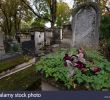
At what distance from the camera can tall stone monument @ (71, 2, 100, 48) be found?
26.6 feet

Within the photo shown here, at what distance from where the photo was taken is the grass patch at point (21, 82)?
6.30 m

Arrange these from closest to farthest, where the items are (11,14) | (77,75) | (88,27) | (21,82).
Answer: (77,75) → (21,82) → (88,27) → (11,14)

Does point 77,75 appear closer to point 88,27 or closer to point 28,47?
point 88,27

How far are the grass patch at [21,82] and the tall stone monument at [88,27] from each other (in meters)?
1.65

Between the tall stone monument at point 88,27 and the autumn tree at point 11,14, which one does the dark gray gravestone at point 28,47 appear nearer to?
the tall stone monument at point 88,27

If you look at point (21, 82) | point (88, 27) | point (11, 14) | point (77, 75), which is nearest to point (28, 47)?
point (88, 27)

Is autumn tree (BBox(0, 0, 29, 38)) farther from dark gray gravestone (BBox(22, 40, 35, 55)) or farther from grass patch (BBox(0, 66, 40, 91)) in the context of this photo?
grass patch (BBox(0, 66, 40, 91))

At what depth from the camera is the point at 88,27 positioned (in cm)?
817

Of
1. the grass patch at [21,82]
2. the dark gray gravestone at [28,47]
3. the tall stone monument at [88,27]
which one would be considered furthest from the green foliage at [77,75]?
the dark gray gravestone at [28,47]

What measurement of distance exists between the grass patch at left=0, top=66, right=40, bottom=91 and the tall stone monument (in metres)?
1.65

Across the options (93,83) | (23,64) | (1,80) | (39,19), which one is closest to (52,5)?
(39,19)

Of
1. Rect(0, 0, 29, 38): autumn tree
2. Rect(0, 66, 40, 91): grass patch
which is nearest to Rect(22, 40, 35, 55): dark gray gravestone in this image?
Rect(0, 66, 40, 91): grass patch

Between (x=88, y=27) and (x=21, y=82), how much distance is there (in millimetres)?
2681

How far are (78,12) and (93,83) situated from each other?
12.1 feet
